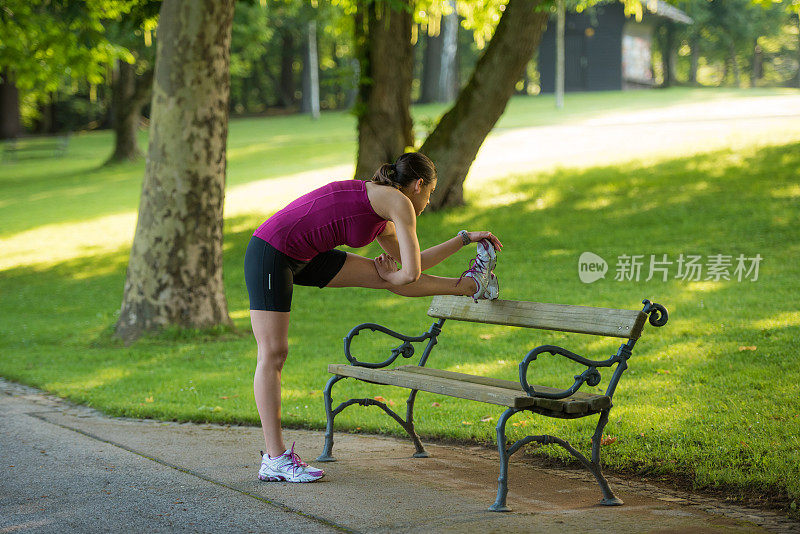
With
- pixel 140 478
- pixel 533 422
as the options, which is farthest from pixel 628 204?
pixel 140 478

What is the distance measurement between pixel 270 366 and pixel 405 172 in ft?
4.05

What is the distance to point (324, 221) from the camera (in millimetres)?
4820

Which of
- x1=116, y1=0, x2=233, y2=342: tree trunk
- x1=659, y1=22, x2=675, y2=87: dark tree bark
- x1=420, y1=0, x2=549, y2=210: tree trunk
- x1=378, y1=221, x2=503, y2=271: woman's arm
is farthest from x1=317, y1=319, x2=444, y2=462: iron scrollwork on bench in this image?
x1=659, y1=22, x2=675, y2=87: dark tree bark

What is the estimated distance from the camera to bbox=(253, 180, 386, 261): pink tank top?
4.82 metres

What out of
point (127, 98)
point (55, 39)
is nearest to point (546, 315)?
point (55, 39)

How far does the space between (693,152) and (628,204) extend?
194 inches

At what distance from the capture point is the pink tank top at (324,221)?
190 inches

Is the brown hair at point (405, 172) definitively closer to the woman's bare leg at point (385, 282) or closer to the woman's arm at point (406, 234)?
the woman's arm at point (406, 234)

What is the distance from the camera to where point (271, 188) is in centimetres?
2300

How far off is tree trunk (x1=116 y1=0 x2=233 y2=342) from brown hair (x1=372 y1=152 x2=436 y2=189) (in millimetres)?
5360

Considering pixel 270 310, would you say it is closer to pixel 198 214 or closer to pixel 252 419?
pixel 252 419

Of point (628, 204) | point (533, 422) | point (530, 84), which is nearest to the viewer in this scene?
point (533, 422)

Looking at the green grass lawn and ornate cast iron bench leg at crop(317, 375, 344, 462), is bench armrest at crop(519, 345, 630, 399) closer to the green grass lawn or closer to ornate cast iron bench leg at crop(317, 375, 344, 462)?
the green grass lawn

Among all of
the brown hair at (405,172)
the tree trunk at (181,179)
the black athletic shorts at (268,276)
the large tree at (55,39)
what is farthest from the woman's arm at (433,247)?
the large tree at (55,39)
